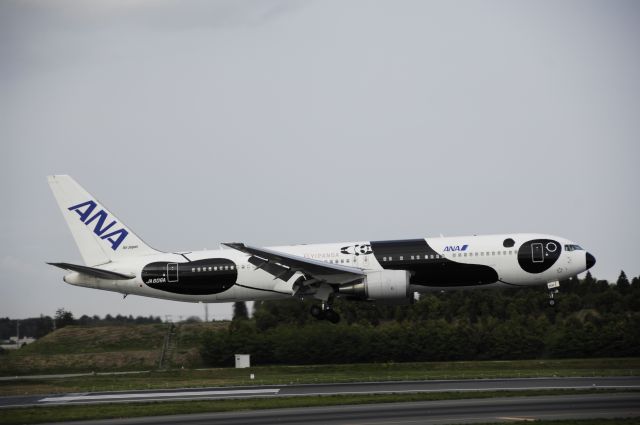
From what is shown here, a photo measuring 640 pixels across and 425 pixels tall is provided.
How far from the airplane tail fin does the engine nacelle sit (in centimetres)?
1446

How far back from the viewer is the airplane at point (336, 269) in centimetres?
5141

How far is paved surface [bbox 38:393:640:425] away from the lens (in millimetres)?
34688

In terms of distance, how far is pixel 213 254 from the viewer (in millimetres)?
55438

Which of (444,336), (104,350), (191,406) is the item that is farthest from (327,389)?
(104,350)

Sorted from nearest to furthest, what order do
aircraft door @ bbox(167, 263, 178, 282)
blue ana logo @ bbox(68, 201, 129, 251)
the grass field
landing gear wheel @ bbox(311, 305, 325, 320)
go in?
landing gear wheel @ bbox(311, 305, 325, 320) → aircraft door @ bbox(167, 263, 178, 282) → blue ana logo @ bbox(68, 201, 129, 251) → the grass field

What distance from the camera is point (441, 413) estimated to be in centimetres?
3631

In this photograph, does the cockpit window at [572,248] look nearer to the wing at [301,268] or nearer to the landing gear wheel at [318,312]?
the wing at [301,268]

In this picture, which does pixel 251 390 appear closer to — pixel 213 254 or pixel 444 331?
pixel 213 254

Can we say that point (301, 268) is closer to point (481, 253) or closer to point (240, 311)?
point (481, 253)

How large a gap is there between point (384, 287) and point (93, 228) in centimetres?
2036

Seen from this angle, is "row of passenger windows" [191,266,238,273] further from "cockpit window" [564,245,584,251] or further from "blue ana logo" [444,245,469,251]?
"cockpit window" [564,245,584,251]

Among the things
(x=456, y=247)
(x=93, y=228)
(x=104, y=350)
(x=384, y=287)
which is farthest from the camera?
(x=104, y=350)

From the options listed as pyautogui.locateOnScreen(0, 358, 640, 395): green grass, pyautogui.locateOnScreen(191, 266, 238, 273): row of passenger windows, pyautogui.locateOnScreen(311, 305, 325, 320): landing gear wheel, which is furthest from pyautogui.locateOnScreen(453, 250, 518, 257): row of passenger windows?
pyautogui.locateOnScreen(191, 266, 238, 273): row of passenger windows

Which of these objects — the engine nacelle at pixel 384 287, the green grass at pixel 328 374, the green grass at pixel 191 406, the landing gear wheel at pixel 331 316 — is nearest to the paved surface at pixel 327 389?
the green grass at pixel 191 406
